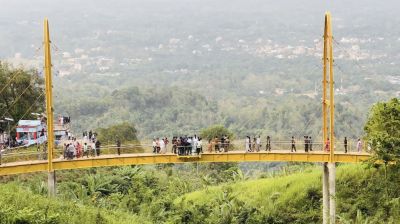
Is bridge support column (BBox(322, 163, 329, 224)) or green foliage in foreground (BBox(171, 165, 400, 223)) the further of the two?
green foliage in foreground (BBox(171, 165, 400, 223))

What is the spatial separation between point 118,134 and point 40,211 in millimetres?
32508

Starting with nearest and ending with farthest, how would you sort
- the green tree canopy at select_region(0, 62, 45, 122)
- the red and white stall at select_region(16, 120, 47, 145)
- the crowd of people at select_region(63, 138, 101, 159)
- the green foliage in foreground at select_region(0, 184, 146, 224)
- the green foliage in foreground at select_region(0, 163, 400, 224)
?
the green foliage in foreground at select_region(0, 184, 146, 224) → the crowd of people at select_region(63, 138, 101, 159) → the green foliage in foreground at select_region(0, 163, 400, 224) → the red and white stall at select_region(16, 120, 47, 145) → the green tree canopy at select_region(0, 62, 45, 122)

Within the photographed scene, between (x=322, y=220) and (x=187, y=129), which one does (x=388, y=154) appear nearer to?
(x=322, y=220)

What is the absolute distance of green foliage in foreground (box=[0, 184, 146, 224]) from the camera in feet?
63.7

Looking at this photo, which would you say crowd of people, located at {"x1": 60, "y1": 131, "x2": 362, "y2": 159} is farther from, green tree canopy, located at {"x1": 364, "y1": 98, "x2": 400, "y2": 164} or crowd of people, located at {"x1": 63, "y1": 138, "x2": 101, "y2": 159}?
green tree canopy, located at {"x1": 364, "y1": 98, "x2": 400, "y2": 164}

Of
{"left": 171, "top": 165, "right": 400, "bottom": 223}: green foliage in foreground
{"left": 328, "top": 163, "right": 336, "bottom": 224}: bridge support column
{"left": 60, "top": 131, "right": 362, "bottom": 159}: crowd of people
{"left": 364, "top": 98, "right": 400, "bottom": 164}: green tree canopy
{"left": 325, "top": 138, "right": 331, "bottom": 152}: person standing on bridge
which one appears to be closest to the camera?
{"left": 364, "top": 98, "right": 400, "bottom": 164}: green tree canopy

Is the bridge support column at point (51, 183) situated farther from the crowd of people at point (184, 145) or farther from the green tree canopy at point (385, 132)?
the green tree canopy at point (385, 132)

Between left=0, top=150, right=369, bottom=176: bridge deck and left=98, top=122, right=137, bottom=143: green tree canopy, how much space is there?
75.5 feet

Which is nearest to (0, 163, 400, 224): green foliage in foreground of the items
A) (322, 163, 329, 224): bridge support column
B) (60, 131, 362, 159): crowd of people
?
Answer: (322, 163, 329, 224): bridge support column

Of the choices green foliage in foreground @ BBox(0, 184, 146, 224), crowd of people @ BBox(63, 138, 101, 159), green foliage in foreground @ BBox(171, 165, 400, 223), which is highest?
crowd of people @ BBox(63, 138, 101, 159)

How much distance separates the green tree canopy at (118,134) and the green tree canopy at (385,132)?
92.8 ft

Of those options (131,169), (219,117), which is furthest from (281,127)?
(131,169)

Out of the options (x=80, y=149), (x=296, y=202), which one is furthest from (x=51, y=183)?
(x=296, y=202)

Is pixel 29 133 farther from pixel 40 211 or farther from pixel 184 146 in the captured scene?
pixel 40 211
